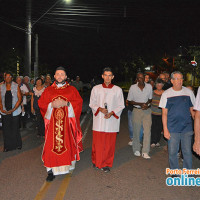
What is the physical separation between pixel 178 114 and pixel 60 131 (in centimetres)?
223

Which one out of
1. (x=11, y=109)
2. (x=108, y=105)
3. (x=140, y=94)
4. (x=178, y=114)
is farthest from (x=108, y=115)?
(x=11, y=109)

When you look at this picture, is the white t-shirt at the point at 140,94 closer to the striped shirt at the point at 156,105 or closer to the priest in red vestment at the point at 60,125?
the striped shirt at the point at 156,105

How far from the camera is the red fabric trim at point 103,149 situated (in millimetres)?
6637

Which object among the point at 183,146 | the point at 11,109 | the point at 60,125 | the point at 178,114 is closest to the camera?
the point at 178,114

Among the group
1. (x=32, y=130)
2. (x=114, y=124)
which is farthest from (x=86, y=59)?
(x=114, y=124)

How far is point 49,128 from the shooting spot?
616cm

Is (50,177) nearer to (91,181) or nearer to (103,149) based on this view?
(91,181)

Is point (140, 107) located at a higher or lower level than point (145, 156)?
Result: higher

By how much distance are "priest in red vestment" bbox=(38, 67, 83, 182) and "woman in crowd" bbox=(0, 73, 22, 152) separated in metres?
2.48

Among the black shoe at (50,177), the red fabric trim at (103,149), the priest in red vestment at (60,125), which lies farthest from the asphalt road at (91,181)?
the priest in red vestment at (60,125)

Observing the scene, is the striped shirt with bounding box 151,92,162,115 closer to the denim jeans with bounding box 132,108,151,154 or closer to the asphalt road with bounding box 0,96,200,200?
the denim jeans with bounding box 132,108,151,154

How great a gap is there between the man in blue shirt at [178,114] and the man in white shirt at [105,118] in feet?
4.15

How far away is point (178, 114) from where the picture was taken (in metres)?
5.69

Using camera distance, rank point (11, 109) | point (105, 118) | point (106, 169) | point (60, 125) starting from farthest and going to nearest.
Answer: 1. point (11, 109)
2. point (105, 118)
3. point (106, 169)
4. point (60, 125)
